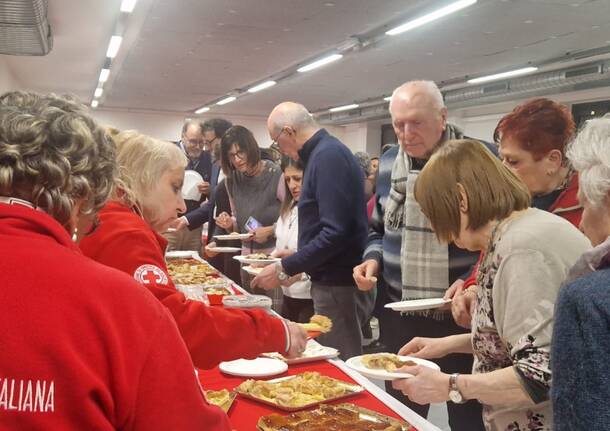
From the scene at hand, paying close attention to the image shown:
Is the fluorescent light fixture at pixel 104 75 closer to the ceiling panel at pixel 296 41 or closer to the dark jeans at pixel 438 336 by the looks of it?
the ceiling panel at pixel 296 41

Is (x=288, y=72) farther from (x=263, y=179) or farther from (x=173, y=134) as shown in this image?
(x=173, y=134)

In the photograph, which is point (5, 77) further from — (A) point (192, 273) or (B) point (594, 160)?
(B) point (594, 160)

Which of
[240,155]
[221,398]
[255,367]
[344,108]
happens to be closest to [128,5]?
[240,155]

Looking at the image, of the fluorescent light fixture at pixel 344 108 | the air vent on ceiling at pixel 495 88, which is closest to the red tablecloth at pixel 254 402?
the air vent on ceiling at pixel 495 88

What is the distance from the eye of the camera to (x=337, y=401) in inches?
63.6

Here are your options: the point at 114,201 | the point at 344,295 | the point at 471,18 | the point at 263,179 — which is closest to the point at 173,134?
the point at 471,18

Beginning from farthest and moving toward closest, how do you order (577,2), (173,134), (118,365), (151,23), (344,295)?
(173,134) < (151,23) < (577,2) < (344,295) < (118,365)

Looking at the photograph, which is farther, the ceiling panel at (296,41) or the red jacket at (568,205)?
the ceiling panel at (296,41)

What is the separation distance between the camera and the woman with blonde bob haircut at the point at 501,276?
1.31 meters

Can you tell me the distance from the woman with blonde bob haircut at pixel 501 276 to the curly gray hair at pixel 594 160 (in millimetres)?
247

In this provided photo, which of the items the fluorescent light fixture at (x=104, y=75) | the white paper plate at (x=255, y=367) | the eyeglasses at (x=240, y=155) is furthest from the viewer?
the fluorescent light fixture at (x=104, y=75)

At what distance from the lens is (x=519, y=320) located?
132 centimetres

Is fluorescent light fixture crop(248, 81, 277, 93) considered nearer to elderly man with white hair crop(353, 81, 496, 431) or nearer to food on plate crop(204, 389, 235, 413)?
elderly man with white hair crop(353, 81, 496, 431)

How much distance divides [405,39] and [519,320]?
6540 mm
